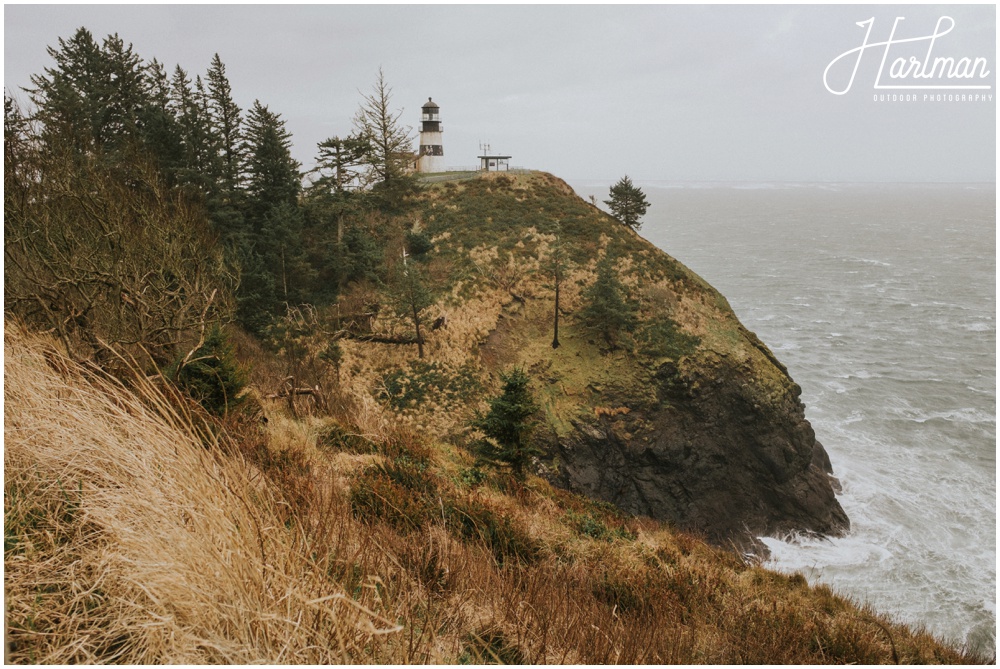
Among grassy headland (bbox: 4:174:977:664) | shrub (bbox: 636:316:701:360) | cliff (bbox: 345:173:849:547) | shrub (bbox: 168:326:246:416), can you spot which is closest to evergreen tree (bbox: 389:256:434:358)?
cliff (bbox: 345:173:849:547)

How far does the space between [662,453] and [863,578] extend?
29.2 feet

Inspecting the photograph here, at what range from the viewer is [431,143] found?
155 ft

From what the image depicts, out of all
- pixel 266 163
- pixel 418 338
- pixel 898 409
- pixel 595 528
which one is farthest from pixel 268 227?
pixel 898 409

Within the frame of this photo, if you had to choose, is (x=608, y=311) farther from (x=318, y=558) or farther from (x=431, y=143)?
(x=431, y=143)

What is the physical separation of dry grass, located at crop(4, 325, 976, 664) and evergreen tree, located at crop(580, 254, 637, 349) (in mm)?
21423

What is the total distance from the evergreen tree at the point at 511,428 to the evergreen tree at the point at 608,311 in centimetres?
1373

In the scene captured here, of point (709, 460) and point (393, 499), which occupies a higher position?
point (393, 499)

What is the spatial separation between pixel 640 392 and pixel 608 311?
4.50 metres

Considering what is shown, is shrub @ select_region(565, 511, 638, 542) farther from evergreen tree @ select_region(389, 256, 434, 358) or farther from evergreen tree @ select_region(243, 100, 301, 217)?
evergreen tree @ select_region(243, 100, 301, 217)

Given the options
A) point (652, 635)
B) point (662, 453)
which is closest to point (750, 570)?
point (652, 635)

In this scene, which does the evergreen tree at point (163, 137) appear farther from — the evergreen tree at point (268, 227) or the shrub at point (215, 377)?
the shrub at point (215, 377)

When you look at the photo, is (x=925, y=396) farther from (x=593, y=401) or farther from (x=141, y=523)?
(x=141, y=523)

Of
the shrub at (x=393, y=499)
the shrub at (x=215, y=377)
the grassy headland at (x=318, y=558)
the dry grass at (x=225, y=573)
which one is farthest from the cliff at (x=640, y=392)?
the dry grass at (x=225, y=573)

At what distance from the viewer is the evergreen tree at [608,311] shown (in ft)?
86.1
